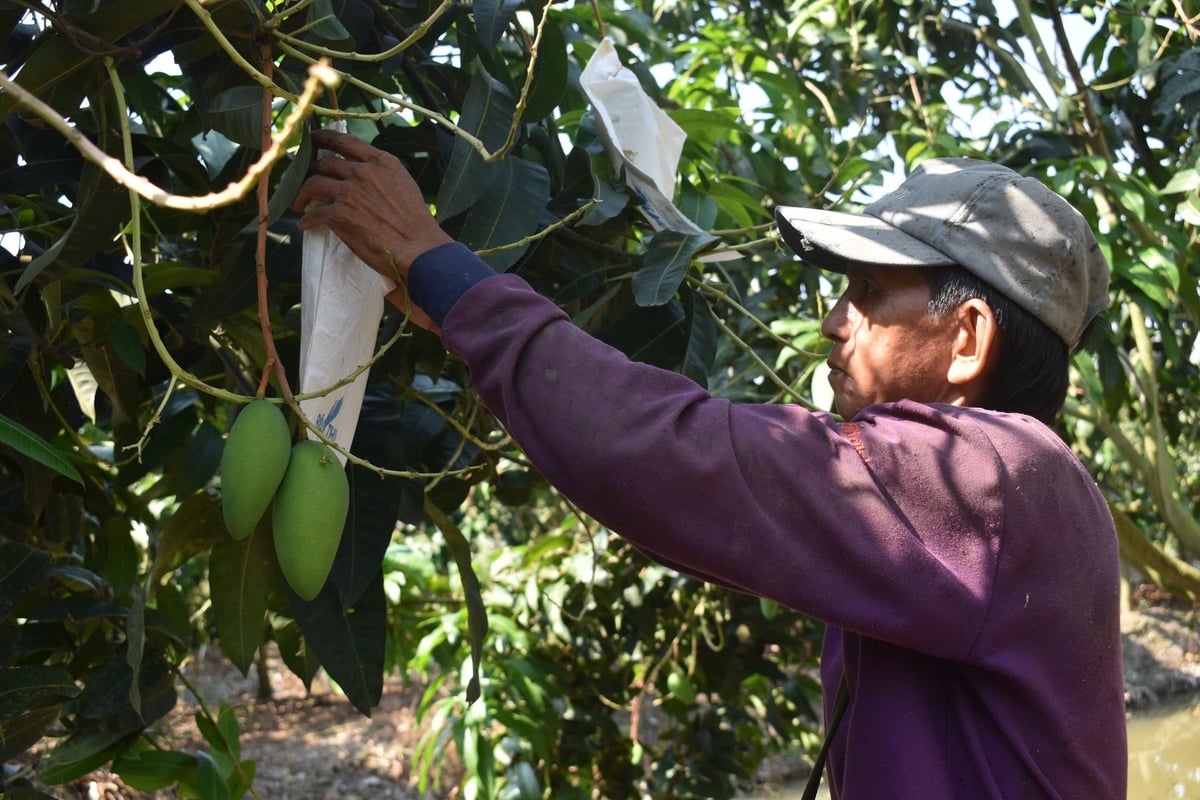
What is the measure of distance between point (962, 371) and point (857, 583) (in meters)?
0.30

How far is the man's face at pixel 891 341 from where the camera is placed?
1.21 m

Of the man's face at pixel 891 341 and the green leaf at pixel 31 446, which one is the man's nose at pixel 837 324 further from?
the green leaf at pixel 31 446

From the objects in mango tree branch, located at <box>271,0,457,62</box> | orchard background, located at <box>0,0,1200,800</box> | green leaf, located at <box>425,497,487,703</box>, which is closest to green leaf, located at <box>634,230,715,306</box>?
orchard background, located at <box>0,0,1200,800</box>

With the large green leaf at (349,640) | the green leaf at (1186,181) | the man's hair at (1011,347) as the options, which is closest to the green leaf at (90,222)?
the large green leaf at (349,640)

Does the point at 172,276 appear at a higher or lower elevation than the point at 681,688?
higher

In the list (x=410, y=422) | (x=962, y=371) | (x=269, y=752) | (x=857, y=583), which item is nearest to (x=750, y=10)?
A: (x=410, y=422)

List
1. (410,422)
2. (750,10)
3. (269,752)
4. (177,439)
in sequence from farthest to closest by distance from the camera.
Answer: (269,752)
(750,10)
(177,439)
(410,422)

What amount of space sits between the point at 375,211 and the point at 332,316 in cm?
12

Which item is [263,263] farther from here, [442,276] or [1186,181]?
[1186,181]

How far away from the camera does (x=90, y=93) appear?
3.87ft

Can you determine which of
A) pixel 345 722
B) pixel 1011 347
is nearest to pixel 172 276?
pixel 1011 347

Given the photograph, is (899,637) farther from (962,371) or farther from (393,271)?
(393,271)

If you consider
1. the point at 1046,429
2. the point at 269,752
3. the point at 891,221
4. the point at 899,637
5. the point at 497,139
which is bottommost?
the point at 269,752

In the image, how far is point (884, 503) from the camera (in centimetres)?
103
